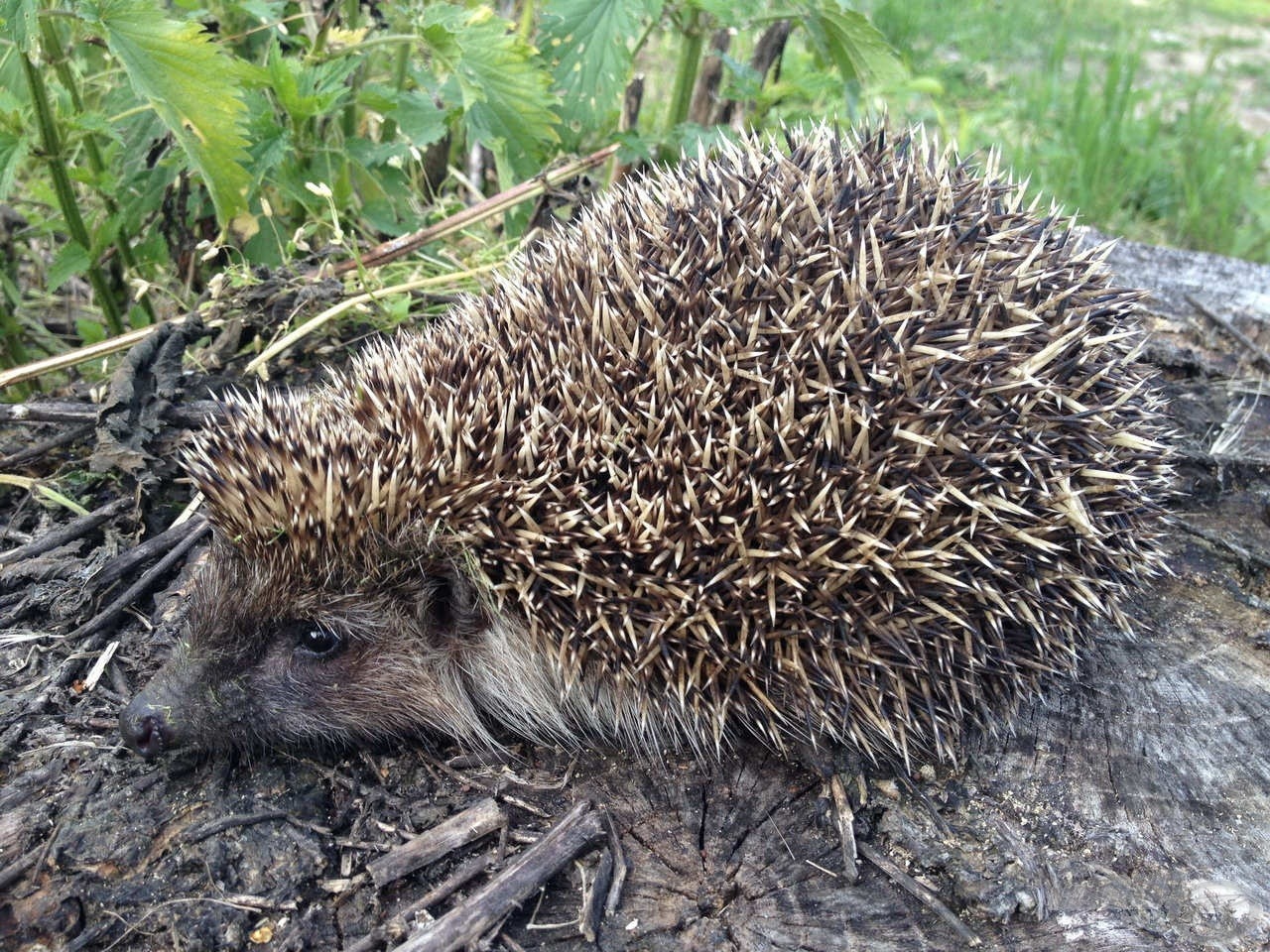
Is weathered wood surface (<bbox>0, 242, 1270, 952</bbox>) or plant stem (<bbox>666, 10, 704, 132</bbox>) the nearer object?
weathered wood surface (<bbox>0, 242, 1270, 952</bbox>)

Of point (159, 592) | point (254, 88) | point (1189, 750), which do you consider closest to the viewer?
point (1189, 750)

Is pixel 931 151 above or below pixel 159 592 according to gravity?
above

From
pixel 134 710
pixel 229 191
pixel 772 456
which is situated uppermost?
pixel 229 191

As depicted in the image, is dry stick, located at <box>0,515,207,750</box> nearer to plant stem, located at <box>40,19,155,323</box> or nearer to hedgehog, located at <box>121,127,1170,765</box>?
hedgehog, located at <box>121,127,1170,765</box>

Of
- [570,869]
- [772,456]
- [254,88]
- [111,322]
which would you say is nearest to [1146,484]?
[772,456]

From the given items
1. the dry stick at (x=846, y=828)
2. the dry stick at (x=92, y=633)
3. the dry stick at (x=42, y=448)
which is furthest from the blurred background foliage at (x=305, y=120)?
the dry stick at (x=846, y=828)

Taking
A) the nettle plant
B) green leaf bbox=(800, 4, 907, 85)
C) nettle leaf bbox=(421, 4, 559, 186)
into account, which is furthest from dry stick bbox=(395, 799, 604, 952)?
green leaf bbox=(800, 4, 907, 85)

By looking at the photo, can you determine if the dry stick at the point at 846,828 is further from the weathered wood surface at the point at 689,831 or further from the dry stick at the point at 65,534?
the dry stick at the point at 65,534

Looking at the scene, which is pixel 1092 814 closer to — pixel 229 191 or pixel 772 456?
pixel 772 456
